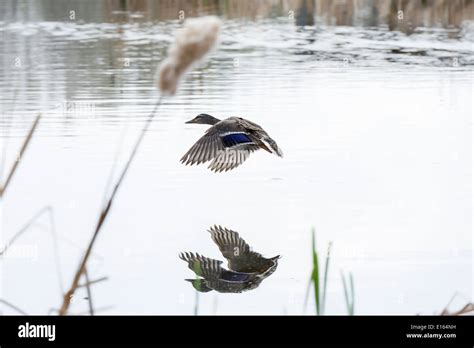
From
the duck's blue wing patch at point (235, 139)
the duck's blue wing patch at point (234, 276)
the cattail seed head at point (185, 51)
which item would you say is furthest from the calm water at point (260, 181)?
the cattail seed head at point (185, 51)

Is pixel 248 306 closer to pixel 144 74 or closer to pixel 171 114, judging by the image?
pixel 171 114

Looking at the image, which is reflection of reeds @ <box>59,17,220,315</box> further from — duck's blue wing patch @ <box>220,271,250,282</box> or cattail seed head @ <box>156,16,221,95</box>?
duck's blue wing patch @ <box>220,271,250,282</box>

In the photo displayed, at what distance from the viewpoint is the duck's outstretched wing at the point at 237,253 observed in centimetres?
485

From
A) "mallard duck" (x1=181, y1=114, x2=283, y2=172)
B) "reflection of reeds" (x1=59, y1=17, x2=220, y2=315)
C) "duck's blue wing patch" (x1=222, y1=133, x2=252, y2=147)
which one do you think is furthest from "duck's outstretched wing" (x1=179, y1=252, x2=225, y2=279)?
"reflection of reeds" (x1=59, y1=17, x2=220, y2=315)

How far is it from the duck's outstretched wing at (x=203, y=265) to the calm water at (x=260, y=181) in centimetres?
7

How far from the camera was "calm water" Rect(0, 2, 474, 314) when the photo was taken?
4.55 metres

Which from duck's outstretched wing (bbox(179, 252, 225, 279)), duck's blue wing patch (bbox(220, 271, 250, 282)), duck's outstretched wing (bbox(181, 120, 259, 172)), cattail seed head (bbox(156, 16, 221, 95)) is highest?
cattail seed head (bbox(156, 16, 221, 95))

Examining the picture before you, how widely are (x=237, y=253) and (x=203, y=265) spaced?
0.75 ft

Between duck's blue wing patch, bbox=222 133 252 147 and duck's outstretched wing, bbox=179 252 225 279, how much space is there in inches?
38.9

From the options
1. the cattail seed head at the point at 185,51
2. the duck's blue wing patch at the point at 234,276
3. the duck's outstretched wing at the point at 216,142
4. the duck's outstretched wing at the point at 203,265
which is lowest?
the duck's blue wing patch at the point at 234,276

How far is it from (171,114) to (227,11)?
9.75 m

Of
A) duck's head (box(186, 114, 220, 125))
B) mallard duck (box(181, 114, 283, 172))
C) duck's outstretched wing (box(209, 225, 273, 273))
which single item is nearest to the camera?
duck's outstretched wing (box(209, 225, 273, 273))

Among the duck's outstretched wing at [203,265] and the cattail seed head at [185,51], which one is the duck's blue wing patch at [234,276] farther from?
the cattail seed head at [185,51]

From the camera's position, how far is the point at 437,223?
18.6 feet
